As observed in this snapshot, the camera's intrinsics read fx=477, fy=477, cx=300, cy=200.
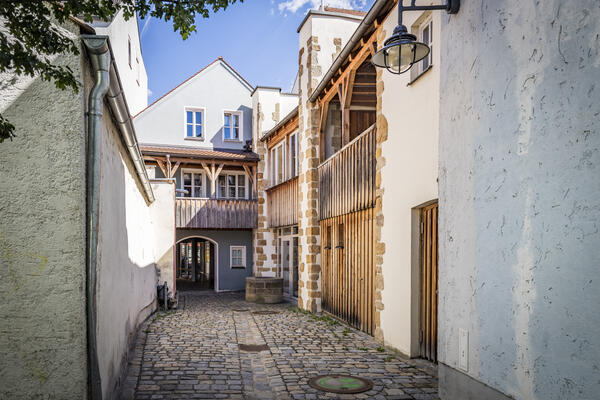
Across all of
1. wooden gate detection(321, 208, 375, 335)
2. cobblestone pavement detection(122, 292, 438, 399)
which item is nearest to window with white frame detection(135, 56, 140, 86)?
wooden gate detection(321, 208, 375, 335)

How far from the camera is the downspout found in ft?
9.97

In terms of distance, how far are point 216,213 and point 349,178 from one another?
30.3ft

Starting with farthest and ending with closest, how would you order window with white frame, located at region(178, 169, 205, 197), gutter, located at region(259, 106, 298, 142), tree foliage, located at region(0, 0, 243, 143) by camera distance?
1. window with white frame, located at region(178, 169, 205, 197)
2. gutter, located at region(259, 106, 298, 142)
3. tree foliage, located at region(0, 0, 243, 143)

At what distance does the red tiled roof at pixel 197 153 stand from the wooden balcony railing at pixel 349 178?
7.01 m

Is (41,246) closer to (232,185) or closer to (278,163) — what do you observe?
(278,163)

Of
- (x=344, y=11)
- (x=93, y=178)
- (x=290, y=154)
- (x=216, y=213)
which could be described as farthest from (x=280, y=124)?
(x=93, y=178)

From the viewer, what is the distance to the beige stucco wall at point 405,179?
6.26 meters

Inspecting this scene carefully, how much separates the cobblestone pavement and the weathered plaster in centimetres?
188

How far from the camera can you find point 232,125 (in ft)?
65.5

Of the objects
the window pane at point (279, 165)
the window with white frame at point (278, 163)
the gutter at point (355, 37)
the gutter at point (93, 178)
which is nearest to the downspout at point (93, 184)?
the gutter at point (93, 178)

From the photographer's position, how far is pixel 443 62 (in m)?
4.30

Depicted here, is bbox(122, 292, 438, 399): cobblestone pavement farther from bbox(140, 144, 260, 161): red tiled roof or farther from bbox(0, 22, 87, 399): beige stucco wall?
bbox(140, 144, 260, 161): red tiled roof

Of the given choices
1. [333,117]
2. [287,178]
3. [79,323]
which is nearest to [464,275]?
[79,323]

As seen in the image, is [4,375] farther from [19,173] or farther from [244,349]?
[244,349]
